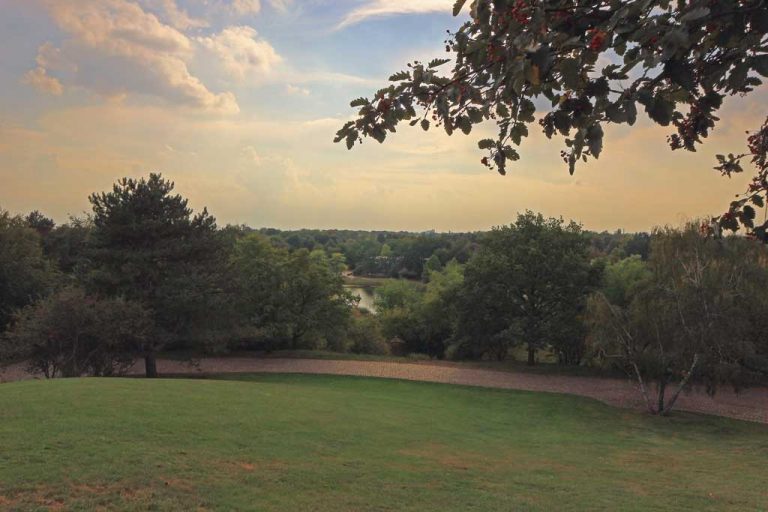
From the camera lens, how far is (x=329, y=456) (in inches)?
347

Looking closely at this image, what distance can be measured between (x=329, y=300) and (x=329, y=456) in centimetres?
1830

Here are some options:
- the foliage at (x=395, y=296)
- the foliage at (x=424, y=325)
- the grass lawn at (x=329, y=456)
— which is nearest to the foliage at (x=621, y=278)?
the foliage at (x=424, y=325)

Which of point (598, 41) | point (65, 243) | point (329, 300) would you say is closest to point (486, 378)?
point (329, 300)

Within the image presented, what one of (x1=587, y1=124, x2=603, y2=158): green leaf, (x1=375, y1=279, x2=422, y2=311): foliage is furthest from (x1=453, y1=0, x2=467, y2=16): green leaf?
(x1=375, y1=279, x2=422, y2=311): foliage

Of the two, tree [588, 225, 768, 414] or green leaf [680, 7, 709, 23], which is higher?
green leaf [680, 7, 709, 23]

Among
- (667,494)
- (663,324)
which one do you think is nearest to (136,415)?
(667,494)

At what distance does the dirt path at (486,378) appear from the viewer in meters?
19.5

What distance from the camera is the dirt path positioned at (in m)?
19.5

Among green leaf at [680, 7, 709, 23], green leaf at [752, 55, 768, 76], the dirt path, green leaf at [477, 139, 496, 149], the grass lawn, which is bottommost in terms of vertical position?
the dirt path

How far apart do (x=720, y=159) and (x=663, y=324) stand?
51.6 feet

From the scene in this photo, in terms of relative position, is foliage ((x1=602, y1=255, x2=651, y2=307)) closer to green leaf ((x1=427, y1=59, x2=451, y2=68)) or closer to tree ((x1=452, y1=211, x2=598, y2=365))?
tree ((x1=452, y1=211, x2=598, y2=365))

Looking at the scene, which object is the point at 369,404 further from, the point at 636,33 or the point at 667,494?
the point at 636,33

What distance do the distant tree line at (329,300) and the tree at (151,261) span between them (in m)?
0.06

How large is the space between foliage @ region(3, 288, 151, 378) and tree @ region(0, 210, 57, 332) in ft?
34.9
